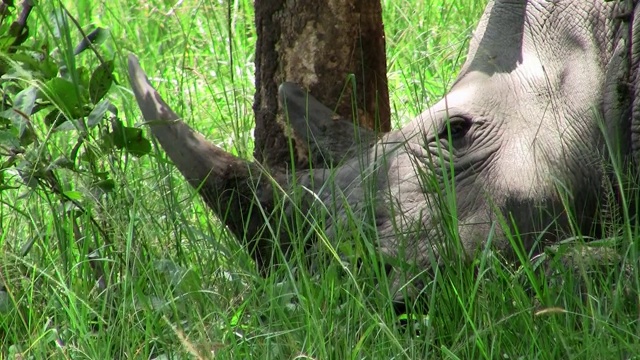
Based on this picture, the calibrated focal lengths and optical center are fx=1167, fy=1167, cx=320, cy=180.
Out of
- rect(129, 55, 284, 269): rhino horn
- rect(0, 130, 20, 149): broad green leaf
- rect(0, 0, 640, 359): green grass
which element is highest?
rect(0, 130, 20, 149): broad green leaf

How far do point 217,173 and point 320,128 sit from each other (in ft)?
1.24

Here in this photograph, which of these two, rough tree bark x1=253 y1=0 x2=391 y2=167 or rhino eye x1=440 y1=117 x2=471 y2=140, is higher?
rough tree bark x1=253 y1=0 x2=391 y2=167

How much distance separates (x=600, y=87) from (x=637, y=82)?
0.15 metres

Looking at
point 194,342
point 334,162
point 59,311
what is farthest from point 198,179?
point 194,342

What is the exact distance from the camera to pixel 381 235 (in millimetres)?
3561

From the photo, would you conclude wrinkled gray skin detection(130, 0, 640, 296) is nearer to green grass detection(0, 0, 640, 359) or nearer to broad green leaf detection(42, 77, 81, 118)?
green grass detection(0, 0, 640, 359)

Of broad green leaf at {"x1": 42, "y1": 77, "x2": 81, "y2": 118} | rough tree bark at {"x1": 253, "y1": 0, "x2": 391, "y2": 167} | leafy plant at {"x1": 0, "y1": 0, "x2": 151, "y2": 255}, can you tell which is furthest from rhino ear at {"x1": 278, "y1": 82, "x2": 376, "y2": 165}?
broad green leaf at {"x1": 42, "y1": 77, "x2": 81, "y2": 118}

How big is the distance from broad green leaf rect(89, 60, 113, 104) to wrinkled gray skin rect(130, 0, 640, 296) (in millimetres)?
349

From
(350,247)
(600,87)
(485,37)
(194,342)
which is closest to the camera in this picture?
(194,342)

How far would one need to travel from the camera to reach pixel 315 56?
422 cm

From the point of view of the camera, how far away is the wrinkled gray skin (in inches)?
141

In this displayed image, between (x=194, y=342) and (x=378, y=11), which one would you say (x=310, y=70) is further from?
(x=194, y=342)

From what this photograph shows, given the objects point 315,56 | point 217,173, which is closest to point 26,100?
point 217,173

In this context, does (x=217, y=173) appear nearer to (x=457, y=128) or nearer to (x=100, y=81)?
(x=100, y=81)
